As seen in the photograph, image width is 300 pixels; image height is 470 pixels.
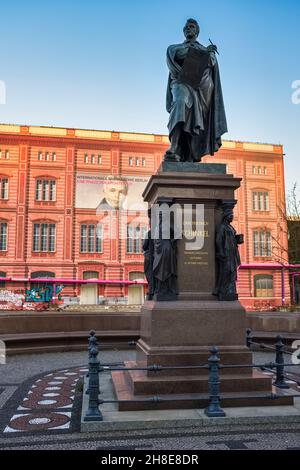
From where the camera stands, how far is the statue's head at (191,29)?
772 centimetres

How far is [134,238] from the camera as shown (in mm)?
43438

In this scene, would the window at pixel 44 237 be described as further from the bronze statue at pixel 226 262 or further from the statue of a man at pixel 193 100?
the bronze statue at pixel 226 262

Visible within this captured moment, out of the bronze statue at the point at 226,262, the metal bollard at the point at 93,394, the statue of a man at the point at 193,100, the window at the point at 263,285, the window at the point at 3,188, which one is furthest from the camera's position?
the window at the point at 263,285

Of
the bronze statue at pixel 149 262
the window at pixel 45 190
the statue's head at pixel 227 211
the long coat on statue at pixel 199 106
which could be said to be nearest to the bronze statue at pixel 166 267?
the bronze statue at pixel 149 262

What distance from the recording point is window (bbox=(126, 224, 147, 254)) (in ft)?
142

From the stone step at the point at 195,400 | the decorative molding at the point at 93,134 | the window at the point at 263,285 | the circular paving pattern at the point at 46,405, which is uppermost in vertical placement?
the decorative molding at the point at 93,134

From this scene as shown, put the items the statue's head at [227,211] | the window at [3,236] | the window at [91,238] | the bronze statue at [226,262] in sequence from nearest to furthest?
the bronze statue at [226,262], the statue's head at [227,211], the window at [3,236], the window at [91,238]

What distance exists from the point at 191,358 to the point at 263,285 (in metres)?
39.9

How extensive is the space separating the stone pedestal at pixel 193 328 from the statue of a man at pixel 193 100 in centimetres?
66

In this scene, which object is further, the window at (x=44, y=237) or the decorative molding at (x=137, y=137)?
the decorative molding at (x=137, y=137)

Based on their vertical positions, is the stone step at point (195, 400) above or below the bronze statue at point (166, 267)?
below

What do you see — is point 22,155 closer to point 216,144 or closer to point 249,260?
point 249,260

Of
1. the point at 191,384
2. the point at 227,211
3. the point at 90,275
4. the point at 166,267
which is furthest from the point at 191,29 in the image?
the point at 90,275

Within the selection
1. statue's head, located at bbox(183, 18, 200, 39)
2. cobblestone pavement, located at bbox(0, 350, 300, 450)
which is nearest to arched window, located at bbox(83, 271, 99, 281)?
cobblestone pavement, located at bbox(0, 350, 300, 450)
